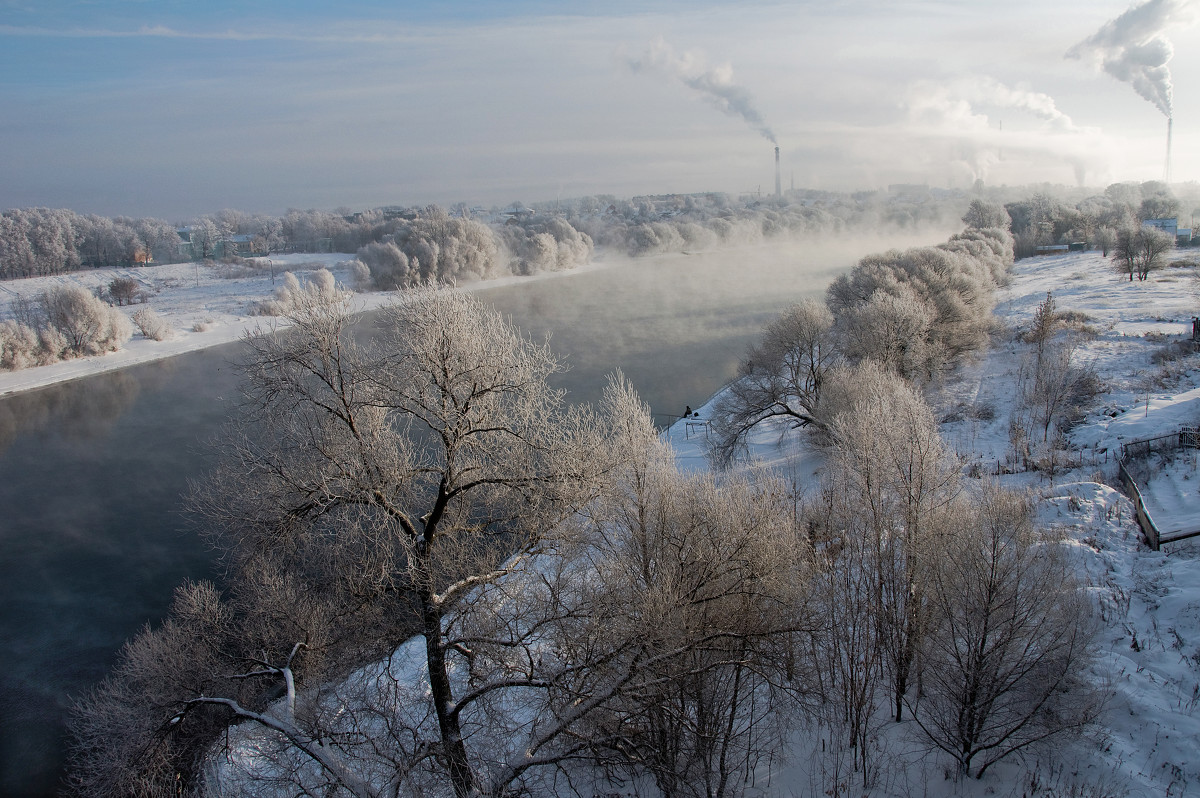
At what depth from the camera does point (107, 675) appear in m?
9.73

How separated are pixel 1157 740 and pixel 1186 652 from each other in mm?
1314

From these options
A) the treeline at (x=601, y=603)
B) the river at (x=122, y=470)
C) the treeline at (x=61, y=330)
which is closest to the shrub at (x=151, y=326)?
the treeline at (x=61, y=330)

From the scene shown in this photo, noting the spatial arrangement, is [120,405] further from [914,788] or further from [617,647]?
[914,788]

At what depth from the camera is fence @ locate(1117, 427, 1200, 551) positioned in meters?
8.52

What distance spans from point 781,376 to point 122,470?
55.9 feet

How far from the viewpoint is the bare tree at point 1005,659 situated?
534 cm

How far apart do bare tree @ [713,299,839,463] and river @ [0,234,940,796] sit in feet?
11.1

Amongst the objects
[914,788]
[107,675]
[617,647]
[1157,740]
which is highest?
[617,647]

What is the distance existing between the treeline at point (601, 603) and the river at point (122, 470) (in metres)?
3.62

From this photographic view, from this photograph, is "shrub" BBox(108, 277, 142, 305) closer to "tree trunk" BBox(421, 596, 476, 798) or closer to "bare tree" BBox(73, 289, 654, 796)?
"bare tree" BBox(73, 289, 654, 796)

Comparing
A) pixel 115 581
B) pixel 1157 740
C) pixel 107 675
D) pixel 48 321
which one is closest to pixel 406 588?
pixel 1157 740

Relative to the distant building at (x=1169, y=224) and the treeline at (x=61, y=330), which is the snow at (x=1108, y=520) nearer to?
the treeline at (x=61, y=330)

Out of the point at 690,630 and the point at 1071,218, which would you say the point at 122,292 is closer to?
the point at 690,630

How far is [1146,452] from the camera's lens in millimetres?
11469
